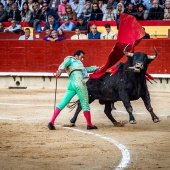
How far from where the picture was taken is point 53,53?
63.4ft

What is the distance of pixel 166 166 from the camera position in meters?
7.93

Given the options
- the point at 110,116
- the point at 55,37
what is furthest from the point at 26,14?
the point at 110,116

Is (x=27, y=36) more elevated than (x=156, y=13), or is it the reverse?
(x=156, y=13)

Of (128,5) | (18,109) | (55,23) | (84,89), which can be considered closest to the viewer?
(84,89)

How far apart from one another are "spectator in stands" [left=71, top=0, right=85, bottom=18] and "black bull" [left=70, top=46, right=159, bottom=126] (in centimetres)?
753

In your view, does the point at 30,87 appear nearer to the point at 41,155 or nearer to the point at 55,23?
the point at 55,23

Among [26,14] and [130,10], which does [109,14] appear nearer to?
[130,10]

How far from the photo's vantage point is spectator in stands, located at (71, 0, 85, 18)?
62.6 ft

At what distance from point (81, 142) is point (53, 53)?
9659 mm

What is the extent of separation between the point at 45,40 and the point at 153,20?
282cm

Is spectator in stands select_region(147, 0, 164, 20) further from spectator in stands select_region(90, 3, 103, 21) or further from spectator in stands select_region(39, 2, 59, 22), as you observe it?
spectator in stands select_region(39, 2, 59, 22)

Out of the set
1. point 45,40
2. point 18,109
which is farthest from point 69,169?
point 45,40

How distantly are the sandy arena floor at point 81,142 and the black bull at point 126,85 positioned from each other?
360 millimetres

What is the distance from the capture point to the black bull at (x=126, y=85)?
11.1 m
